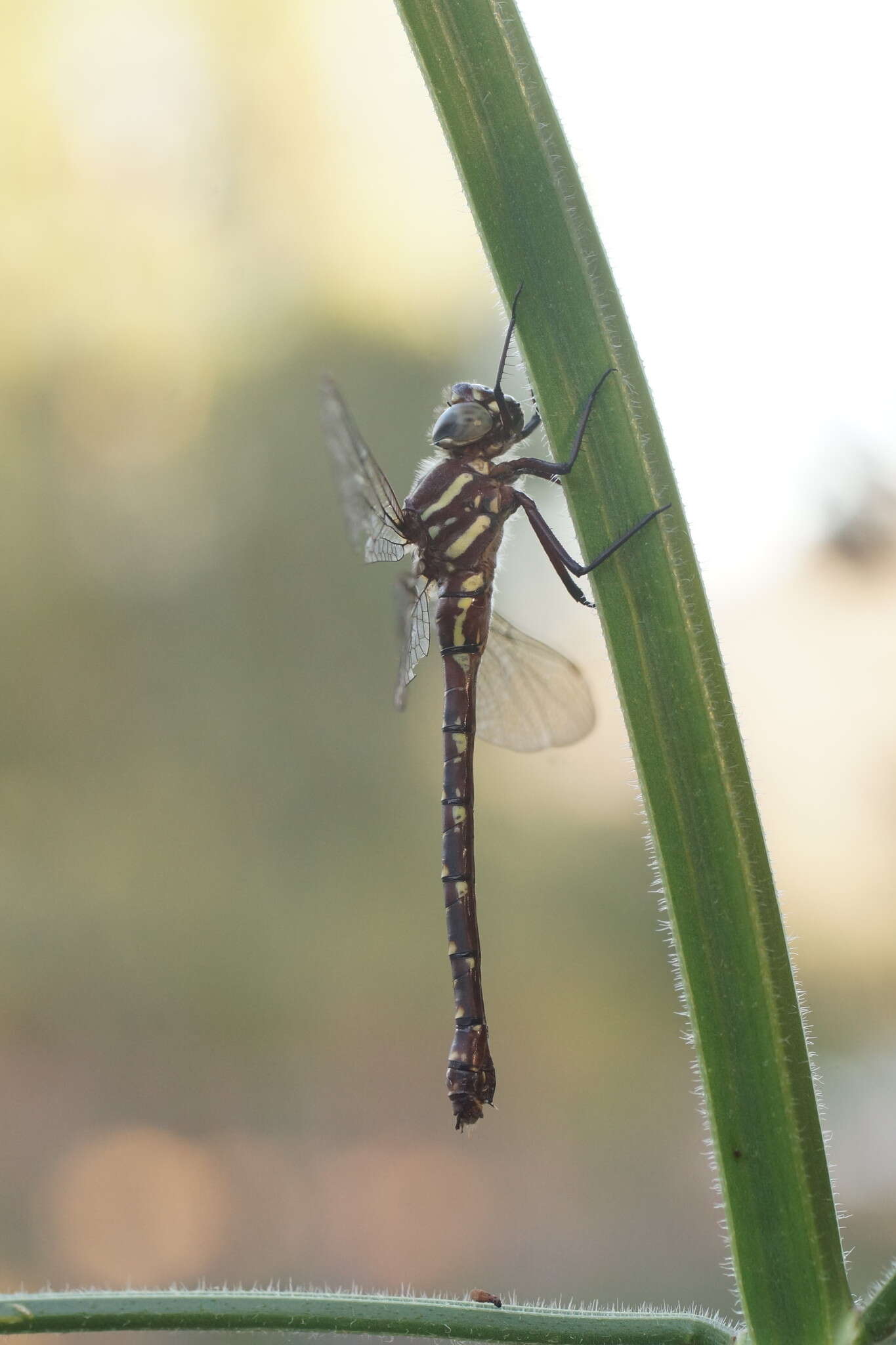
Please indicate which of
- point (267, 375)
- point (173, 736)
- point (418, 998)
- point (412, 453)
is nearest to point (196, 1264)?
point (418, 998)

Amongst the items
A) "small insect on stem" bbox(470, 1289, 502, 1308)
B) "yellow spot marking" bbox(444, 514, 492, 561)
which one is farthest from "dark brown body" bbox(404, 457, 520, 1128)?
"small insect on stem" bbox(470, 1289, 502, 1308)

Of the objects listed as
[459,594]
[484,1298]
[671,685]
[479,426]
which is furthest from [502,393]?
[484,1298]

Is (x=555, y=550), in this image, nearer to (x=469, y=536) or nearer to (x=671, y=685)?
(x=469, y=536)

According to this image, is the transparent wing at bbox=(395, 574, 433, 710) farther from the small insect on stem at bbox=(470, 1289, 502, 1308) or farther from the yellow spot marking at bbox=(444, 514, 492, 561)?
the small insect on stem at bbox=(470, 1289, 502, 1308)

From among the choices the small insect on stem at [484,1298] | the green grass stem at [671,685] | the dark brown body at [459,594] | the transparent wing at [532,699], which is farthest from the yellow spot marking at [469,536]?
the small insect on stem at [484,1298]

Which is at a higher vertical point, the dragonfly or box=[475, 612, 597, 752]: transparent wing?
the dragonfly

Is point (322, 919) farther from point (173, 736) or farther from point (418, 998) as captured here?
point (173, 736)
